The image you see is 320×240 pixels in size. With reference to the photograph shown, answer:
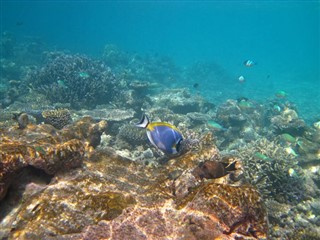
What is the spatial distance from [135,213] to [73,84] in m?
10.7

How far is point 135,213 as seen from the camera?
3039 mm

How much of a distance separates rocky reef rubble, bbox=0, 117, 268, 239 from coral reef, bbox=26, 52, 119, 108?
8884 mm

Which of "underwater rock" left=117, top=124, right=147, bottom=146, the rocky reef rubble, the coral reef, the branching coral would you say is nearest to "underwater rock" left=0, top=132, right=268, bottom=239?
the rocky reef rubble

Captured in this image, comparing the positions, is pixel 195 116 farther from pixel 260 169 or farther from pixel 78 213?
pixel 78 213

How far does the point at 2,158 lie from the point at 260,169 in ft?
19.1

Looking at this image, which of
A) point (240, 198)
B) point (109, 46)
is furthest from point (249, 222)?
point (109, 46)

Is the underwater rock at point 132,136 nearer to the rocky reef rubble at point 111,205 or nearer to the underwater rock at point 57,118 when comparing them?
the underwater rock at point 57,118

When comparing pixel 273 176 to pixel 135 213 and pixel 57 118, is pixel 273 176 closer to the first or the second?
pixel 135 213

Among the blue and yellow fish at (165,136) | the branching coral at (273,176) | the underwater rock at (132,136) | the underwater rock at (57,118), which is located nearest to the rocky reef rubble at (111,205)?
the blue and yellow fish at (165,136)

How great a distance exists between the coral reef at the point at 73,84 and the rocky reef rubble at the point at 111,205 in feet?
29.1

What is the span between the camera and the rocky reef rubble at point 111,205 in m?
2.83

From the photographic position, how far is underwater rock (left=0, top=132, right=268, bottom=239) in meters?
2.81

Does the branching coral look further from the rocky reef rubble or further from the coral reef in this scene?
the coral reef

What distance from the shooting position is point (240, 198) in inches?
117
